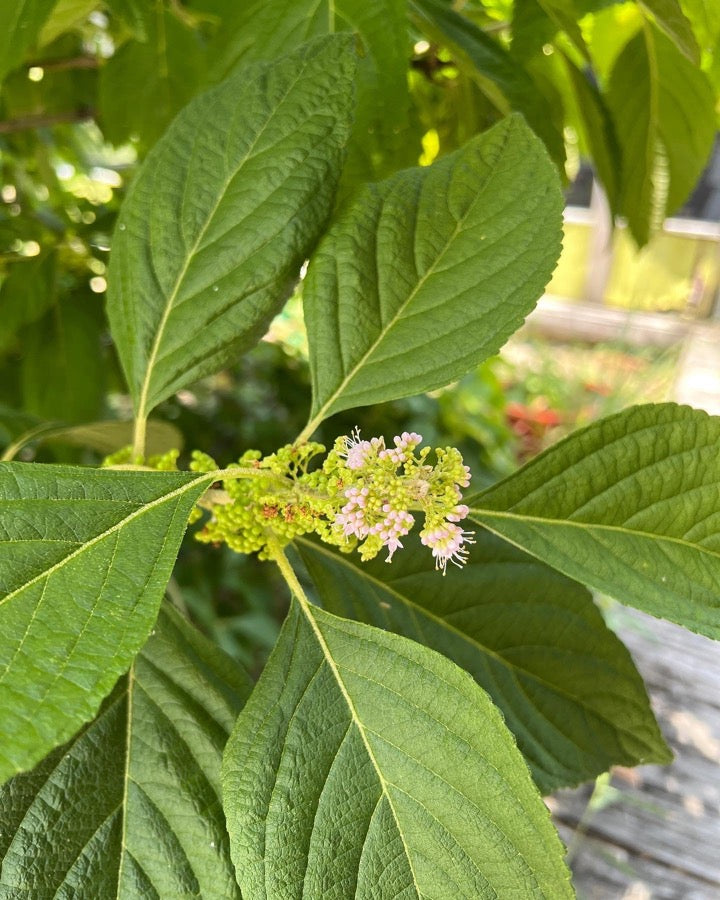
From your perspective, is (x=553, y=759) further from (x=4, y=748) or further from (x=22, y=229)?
(x=22, y=229)

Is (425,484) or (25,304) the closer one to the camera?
(425,484)

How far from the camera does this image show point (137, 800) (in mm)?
389

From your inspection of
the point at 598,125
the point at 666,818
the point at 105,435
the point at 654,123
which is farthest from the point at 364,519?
the point at 666,818

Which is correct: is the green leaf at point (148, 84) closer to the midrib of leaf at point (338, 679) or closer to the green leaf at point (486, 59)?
the green leaf at point (486, 59)

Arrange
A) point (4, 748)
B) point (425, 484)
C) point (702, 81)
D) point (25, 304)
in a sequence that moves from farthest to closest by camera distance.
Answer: point (25, 304) → point (702, 81) → point (425, 484) → point (4, 748)

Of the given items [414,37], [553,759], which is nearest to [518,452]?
[414,37]

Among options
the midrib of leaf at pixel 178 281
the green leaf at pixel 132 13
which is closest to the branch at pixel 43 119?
the green leaf at pixel 132 13

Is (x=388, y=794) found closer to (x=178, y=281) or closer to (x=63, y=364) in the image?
(x=178, y=281)

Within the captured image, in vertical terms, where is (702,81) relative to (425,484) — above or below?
above

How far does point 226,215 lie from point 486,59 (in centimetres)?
22

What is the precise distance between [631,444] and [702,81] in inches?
15.4

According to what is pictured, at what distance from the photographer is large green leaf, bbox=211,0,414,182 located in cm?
47

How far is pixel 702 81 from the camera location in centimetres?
63

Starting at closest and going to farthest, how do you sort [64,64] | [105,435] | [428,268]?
1. [428,268]
2. [105,435]
3. [64,64]
